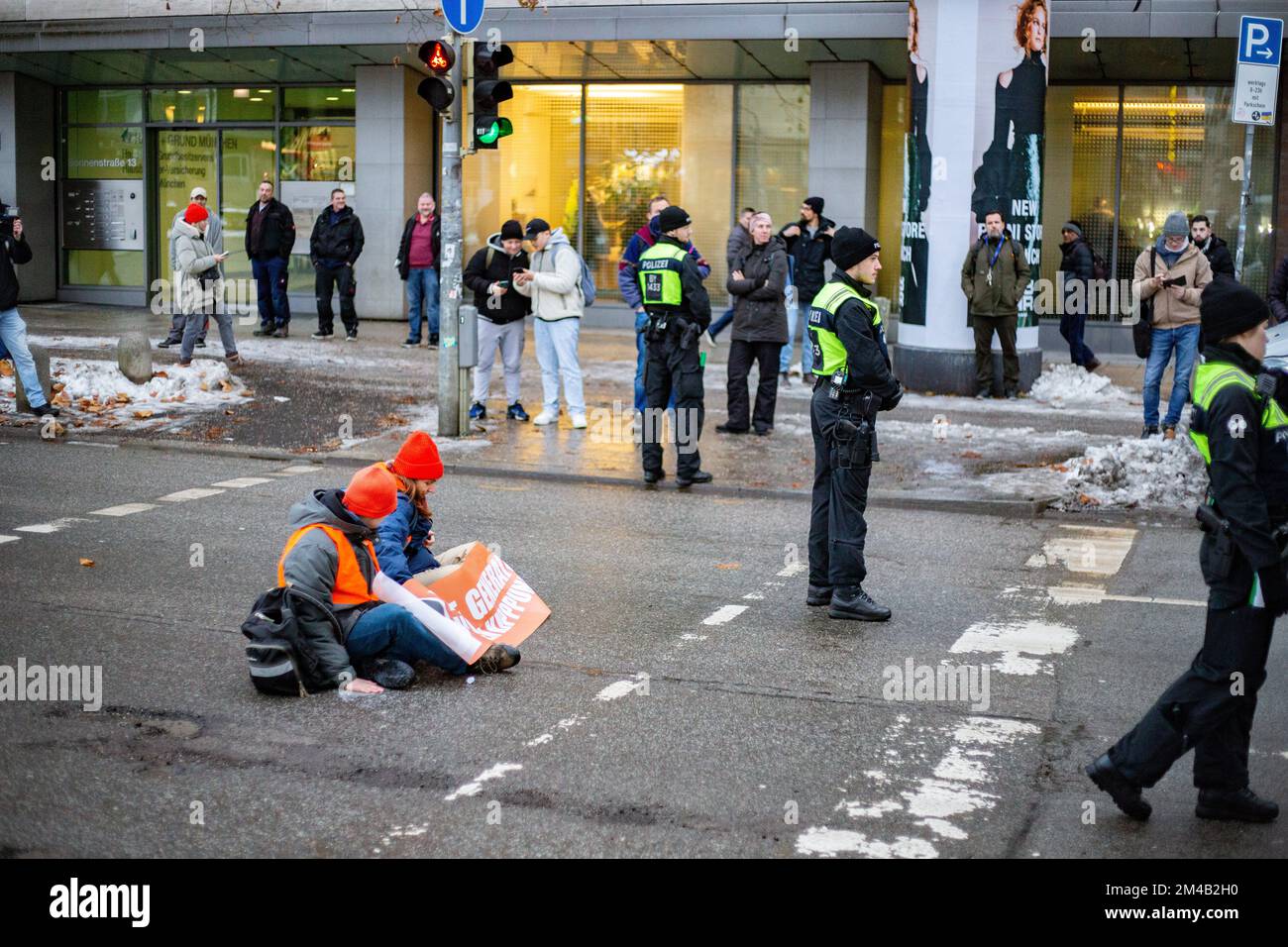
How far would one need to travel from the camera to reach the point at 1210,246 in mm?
15898

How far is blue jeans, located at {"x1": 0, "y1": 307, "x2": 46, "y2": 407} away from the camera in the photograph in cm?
1408

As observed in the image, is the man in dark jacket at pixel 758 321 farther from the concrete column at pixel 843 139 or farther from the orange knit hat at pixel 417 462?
the concrete column at pixel 843 139

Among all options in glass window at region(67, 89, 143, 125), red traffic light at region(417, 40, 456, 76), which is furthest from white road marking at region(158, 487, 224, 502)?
glass window at region(67, 89, 143, 125)

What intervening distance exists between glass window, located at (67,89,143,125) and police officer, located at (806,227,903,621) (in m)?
21.7

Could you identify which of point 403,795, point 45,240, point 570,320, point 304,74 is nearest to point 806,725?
point 403,795

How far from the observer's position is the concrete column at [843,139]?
22.6 meters

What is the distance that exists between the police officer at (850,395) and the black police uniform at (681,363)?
3.58 meters

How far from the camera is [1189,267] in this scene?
13.9m

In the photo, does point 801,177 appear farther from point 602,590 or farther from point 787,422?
point 602,590

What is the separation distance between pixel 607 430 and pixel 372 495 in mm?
8422

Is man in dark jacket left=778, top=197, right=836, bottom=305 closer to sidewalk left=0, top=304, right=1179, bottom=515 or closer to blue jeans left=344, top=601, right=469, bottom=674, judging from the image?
sidewalk left=0, top=304, right=1179, bottom=515

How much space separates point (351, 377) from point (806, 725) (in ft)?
39.8

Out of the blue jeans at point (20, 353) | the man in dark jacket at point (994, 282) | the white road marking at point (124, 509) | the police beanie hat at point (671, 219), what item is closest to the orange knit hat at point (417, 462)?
the white road marking at point (124, 509)
